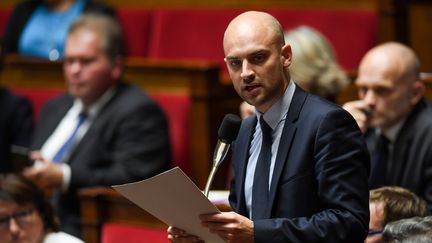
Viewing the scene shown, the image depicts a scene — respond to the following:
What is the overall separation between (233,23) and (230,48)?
27 millimetres

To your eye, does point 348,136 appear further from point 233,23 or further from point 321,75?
point 321,75

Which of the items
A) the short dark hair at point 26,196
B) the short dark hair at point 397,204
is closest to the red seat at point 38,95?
the short dark hair at point 26,196

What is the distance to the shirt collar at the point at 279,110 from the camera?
0.93 meters

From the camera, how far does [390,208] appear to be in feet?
3.65

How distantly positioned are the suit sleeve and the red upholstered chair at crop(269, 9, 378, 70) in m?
1.18

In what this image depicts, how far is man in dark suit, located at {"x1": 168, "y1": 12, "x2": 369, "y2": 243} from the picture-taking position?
87 centimetres

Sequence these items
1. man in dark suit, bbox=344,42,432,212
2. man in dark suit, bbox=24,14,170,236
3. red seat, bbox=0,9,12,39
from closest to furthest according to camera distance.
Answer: man in dark suit, bbox=344,42,432,212 → man in dark suit, bbox=24,14,170,236 → red seat, bbox=0,9,12,39

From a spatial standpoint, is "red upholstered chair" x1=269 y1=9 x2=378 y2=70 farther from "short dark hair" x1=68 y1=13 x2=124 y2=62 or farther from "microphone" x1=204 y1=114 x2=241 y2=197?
"microphone" x1=204 y1=114 x2=241 y2=197

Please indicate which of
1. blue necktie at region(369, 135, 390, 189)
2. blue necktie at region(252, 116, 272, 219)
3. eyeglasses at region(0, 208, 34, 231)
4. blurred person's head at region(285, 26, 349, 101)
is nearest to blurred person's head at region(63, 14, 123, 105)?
blurred person's head at region(285, 26, 349, 101)

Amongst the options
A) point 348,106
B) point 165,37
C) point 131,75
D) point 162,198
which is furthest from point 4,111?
point 162,198

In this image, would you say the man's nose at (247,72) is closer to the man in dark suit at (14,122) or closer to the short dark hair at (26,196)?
the short dark hair at (26,196)

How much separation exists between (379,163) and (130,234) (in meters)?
0.43

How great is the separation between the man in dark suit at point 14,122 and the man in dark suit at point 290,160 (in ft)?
4.10

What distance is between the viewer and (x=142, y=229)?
1528 millimetres
